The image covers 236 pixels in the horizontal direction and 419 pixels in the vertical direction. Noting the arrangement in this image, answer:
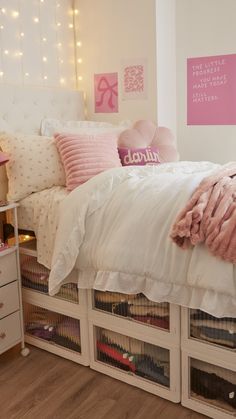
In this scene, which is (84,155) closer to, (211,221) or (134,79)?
(211,221)

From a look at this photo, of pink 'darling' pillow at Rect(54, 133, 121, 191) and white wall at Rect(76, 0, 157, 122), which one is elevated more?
white wall at Rect(76, 0, 157, 122)

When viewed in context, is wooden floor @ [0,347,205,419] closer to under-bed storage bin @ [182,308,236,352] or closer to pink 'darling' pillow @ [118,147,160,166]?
under-bed storage bin @ [182,308,236,352]

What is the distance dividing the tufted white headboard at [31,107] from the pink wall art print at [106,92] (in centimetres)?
16

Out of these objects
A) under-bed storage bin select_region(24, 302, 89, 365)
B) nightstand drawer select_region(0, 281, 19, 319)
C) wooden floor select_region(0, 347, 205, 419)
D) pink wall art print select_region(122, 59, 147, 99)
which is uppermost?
pink wall art print select_region(122, 59, 147, 99)

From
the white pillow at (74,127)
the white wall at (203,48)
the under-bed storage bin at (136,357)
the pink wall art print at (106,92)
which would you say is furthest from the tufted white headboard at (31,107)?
the under-bed storage bin at (136,357)

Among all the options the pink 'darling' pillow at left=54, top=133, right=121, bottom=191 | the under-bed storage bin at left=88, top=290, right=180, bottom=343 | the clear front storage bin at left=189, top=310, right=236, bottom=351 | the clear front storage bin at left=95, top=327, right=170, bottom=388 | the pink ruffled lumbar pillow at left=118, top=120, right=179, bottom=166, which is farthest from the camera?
the pink ruffled lumbar pillow at left=118, top=120, right=179, bottom=166

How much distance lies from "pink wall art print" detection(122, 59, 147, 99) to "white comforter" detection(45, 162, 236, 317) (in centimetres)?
121

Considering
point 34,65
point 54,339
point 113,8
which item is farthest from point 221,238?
point 113,8

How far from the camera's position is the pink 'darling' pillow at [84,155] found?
2.18m

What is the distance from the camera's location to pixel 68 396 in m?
1.86

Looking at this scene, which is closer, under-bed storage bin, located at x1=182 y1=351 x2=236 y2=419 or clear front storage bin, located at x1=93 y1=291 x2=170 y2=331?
under-bed storage bin, located at x1=182 y1=351 x2=236 y2=419

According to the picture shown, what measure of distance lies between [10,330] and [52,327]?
0.22 meters

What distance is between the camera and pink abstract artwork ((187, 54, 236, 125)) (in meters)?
3.13

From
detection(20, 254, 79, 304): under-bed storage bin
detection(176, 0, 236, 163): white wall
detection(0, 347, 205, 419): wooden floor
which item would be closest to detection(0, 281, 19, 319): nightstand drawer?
detection(20, 254, 79, 304): under-bed storage bin
